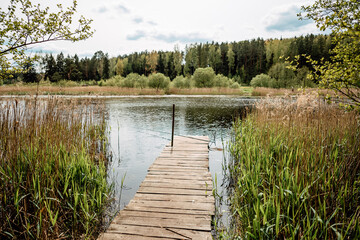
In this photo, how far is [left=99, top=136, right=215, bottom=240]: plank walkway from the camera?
2.65 m

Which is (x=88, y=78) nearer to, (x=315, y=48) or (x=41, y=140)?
(x=315, y=48)

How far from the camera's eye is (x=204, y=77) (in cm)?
3997

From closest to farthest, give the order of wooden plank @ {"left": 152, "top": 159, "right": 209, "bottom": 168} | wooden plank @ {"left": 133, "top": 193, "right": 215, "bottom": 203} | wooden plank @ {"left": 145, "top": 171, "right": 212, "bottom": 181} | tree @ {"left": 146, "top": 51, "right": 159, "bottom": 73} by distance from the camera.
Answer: wooden plank @ {"left": 133, "top": 193, "right": 215, "bottom": 203}, wooden plank @ {"left": 145, "top": 171, "right": 212, "bottom": 181}, wooden plank @ {"left": 152, "top": 159, "right": 209, "bottom": 168}, tree @ {"left": 146, "top": 51, "right": 159, "bottom": 73}

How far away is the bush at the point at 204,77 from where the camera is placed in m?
39.8

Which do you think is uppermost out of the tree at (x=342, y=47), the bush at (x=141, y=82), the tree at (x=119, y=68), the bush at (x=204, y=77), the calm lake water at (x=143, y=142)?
the tree at (x=119, y=68)

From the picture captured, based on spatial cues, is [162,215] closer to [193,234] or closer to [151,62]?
[193,234]

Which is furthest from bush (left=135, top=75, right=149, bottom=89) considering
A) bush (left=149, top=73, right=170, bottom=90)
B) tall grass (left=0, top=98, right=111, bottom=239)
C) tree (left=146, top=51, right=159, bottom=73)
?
tree (left=146, top=51, right=159, bottom=73)

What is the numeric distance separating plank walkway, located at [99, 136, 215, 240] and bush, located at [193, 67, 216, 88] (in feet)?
117

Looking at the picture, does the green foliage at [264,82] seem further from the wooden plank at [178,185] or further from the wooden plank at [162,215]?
the wooden plank at [162,215]

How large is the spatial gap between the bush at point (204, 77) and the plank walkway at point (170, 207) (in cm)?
3577

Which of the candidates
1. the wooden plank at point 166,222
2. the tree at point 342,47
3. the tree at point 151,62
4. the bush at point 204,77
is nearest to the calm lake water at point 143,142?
the wooden plank at point 166,222

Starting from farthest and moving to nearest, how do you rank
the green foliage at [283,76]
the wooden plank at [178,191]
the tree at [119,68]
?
the tree at [119,68] < the green foliage at [283,76] < the wooden plank at [178,191]

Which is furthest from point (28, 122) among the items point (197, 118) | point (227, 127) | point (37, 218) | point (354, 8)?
point (197, 118)

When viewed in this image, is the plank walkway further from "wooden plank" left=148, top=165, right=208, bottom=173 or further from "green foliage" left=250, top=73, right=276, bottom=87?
"green foliage" left=250, top=73, right=276, bottom=87
